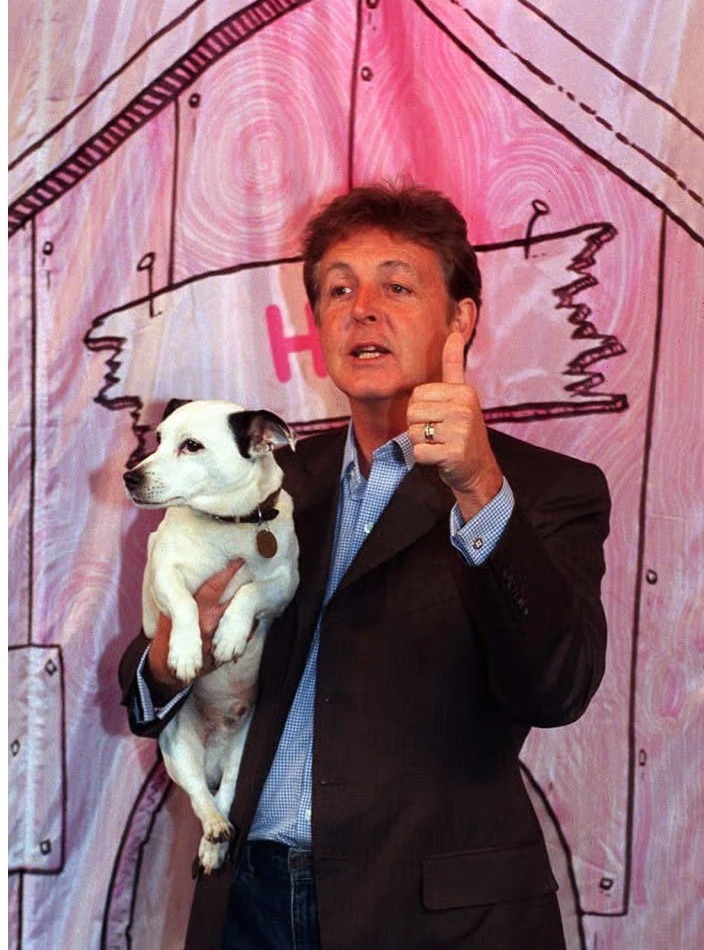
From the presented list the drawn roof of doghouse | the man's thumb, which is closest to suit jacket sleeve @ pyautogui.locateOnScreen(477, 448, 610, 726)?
the man's thumb

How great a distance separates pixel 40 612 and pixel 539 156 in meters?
1.15

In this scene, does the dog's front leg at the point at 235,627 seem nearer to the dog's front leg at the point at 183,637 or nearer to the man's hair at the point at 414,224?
the dog's front leg at the point at 183,637

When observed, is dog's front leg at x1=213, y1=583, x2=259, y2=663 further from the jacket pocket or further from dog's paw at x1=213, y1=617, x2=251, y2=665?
the jacket pocket

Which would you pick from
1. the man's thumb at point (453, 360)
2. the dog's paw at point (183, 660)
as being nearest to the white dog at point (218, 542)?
the dog's paw at point (183, 660)

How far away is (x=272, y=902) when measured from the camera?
1562 millimetres

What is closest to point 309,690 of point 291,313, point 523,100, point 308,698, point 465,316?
point 308,698

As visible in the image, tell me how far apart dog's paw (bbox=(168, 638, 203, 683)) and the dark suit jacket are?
141 millimetres

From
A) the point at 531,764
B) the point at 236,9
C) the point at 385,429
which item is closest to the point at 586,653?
the point at 385,429

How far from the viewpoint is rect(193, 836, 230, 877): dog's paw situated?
1.60 metres

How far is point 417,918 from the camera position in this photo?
1482 mm

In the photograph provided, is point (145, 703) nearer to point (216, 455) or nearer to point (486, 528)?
point (216, 455)

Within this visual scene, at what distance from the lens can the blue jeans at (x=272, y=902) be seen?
1.52m

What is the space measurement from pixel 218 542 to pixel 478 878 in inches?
21.6

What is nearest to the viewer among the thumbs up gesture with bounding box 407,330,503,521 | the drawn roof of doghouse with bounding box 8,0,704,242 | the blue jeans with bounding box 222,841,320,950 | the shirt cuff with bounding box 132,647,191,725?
the thumbs up gesture with bounding box 407,330,503,521
